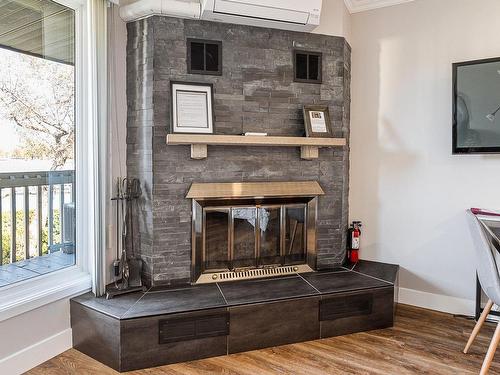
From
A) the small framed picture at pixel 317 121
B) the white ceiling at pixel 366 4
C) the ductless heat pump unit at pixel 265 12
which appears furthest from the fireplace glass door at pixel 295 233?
the white ceiling at pixel 366 4

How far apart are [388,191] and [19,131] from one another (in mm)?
2841

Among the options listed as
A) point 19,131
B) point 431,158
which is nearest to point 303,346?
point 431,158

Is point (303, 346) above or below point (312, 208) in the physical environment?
below

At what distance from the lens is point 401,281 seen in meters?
3.28

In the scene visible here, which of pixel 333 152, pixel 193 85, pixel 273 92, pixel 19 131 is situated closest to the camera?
pixel 19 131

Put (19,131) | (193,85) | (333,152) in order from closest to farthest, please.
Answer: (19,131) < (193,85) < (333,152)

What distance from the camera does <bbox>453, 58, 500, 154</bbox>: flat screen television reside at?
8.75ft

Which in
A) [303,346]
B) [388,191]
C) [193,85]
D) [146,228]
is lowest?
[303,346]

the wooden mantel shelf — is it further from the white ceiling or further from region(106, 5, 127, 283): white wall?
the white ceiling

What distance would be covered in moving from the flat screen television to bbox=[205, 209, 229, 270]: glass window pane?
187 centimetres

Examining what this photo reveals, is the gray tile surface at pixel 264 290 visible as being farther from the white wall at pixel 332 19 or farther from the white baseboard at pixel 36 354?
the white wall at pixel 332 19

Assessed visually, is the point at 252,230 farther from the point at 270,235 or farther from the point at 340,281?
the point at 340,281

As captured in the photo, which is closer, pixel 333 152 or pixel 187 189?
pixel 187 189

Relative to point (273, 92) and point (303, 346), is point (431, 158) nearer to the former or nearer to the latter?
point (273, 92)
